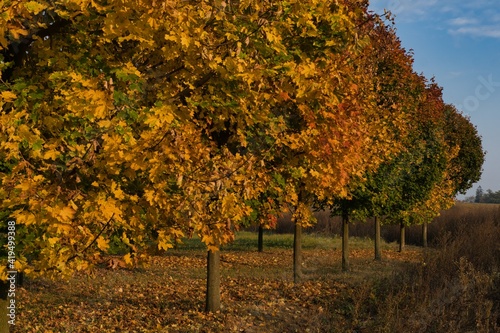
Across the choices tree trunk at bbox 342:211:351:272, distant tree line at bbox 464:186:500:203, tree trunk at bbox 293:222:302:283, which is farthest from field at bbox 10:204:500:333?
distant tree line at bbox 464:186:500:203

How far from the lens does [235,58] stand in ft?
20.7

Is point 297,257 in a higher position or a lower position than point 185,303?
higher

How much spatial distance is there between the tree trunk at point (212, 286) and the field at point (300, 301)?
0.24m

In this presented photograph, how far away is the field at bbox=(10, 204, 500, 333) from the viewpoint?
866 centimetres

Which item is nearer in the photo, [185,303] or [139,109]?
[139,109]

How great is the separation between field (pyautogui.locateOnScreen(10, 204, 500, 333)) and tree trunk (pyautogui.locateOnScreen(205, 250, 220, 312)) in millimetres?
240

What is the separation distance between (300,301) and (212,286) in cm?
211

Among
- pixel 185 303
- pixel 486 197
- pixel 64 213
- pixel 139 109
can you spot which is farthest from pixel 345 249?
pixel 486 197

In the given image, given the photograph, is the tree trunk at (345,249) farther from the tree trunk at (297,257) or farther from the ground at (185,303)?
the tree trunk at (297,257)

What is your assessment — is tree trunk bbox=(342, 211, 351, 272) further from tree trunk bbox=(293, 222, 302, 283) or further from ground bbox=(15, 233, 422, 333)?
tree trunk bbox=(293, 222, 302, 283)

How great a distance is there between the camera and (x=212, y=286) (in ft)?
39.2

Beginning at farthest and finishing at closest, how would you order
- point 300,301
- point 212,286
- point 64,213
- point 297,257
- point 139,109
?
point 297,257, point 212,286, point 300,301, point 139,109, point 64,213

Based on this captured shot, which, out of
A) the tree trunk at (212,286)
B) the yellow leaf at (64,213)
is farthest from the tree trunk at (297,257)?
the yellow leaf at (64,213)

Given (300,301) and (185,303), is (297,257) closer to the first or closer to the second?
(185,303)
